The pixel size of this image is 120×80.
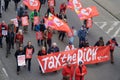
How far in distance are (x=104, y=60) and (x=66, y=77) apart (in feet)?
18.6

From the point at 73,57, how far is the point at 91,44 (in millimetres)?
4158

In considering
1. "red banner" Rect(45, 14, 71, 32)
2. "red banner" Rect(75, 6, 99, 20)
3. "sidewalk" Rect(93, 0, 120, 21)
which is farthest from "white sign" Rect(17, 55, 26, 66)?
"sidewalk" Rect(93, 0, 120, 21)

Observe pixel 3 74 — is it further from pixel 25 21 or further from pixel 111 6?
pixel 111 6

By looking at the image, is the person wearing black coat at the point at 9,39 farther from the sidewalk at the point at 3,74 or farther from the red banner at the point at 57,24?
the red banner at the point at 57,24

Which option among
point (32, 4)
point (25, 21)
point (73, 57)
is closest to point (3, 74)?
point (73, 57)

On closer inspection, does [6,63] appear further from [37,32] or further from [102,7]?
[102,7]

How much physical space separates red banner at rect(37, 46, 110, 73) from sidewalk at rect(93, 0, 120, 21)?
8.38 metres

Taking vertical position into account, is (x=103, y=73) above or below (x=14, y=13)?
below

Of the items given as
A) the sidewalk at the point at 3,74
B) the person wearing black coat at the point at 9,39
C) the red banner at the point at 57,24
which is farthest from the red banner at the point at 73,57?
the person wearing black coat at the point at 9,39

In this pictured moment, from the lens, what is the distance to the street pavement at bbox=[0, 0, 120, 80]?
23.3 meters

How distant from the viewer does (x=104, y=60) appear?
24875mm

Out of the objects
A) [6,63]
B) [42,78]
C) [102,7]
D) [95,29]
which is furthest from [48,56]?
[102,7]

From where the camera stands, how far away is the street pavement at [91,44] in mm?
23281

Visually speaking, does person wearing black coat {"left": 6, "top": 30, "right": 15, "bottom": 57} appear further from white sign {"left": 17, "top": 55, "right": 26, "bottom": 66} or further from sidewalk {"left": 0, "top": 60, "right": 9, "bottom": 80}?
white sign {"left": 17, "top": 55, "right": 26, "bottom": 66}
